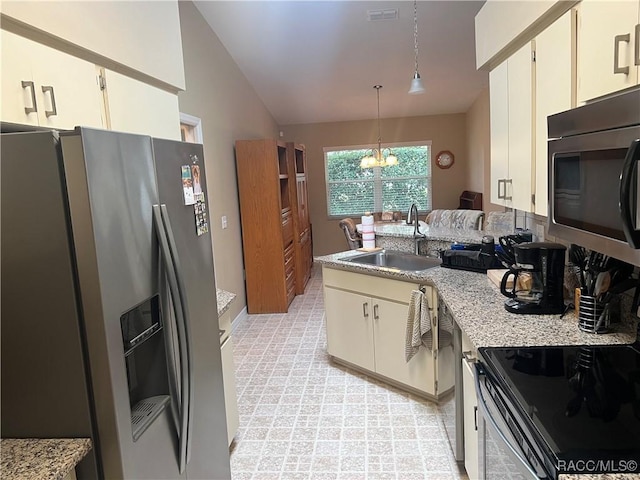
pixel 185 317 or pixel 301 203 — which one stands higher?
pixel 301 203

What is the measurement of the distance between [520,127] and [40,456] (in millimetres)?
2107

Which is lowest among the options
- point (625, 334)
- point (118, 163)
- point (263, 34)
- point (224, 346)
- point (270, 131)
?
point (224, 346)

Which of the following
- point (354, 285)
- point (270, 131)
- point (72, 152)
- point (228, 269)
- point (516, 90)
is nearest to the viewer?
point (72, 152)

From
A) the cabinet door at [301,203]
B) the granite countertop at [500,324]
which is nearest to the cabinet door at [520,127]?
the granite countertop at [500,324]

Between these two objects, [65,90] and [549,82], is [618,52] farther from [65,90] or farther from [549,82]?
[65,90]

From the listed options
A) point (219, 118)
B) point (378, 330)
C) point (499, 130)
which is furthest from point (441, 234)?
point (219, 118)

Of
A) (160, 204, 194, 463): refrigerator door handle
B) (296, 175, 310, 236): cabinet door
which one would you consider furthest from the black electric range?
(296, 175, 310, 236): cabinet door

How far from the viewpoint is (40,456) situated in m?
1.09

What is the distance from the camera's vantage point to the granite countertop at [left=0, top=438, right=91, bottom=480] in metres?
1.02

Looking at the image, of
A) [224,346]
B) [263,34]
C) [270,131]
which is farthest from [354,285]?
[270,131]

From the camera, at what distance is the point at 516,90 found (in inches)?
79.0

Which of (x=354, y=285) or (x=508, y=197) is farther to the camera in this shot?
(x=354, y=285)

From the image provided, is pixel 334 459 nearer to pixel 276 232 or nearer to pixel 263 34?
pixel 276 232

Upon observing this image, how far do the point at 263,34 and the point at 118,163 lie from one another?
3998 millimetres
